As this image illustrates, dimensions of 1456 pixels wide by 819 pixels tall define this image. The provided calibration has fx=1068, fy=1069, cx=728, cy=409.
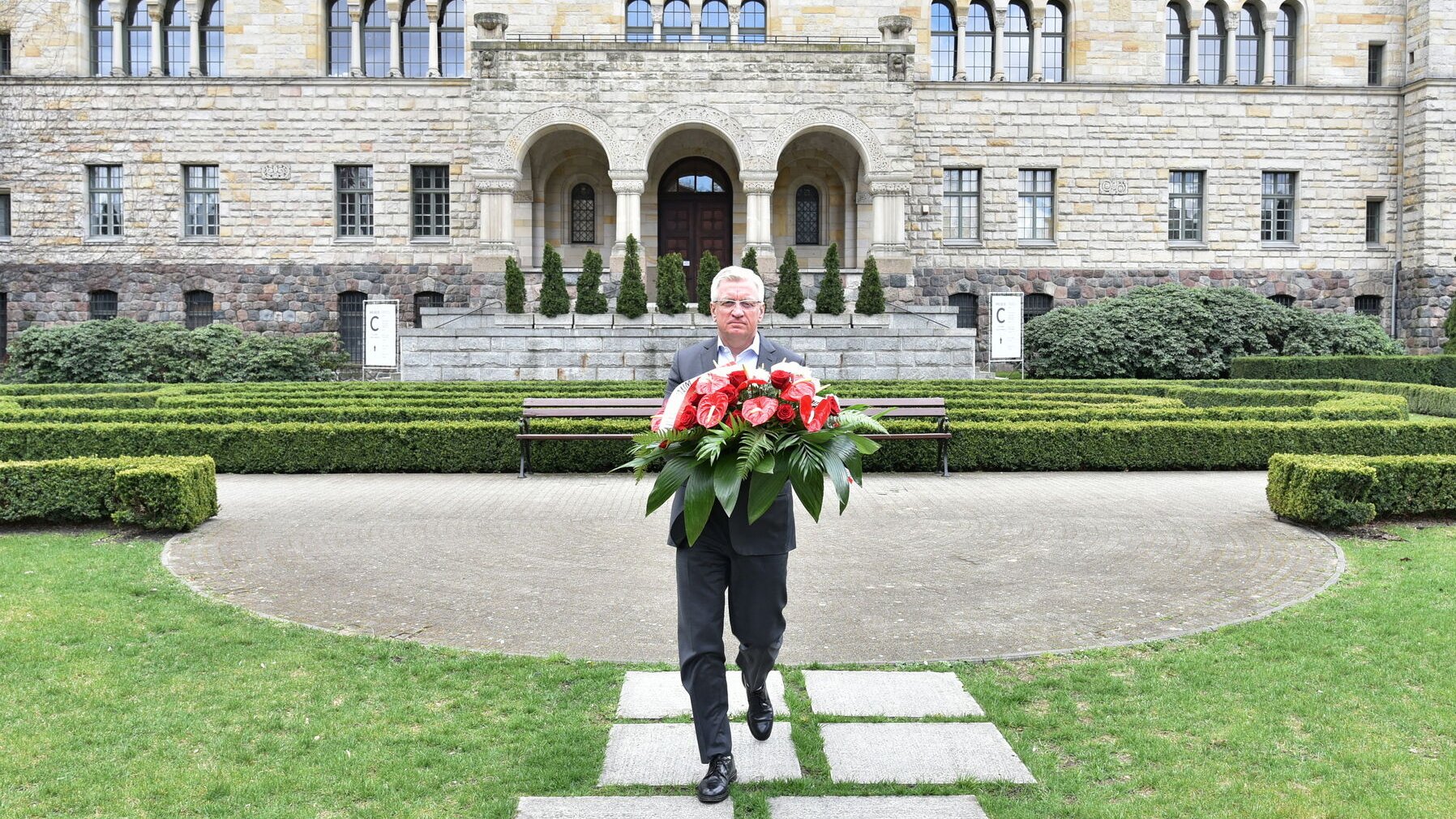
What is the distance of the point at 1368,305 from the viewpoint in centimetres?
3173

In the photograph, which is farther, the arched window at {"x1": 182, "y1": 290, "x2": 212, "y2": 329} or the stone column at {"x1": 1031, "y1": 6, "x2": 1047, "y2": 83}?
the stone column at {"x1": 1031, "y1": 6, "x2": 1047, "y2": 83}

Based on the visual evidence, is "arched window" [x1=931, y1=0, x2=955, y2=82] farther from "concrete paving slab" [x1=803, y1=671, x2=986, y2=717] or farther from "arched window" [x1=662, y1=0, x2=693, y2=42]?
"concrete paving slab" [x1=803, y1=671, x2=986, y2=717]

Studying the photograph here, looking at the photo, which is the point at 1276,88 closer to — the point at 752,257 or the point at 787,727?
the point at 752,257

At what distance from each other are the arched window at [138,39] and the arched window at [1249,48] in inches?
1255

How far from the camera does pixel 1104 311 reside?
25984mm

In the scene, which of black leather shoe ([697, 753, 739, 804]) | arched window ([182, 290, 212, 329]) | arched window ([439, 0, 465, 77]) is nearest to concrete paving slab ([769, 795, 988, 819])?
black leather shoe ([697, 753, 739, 804])

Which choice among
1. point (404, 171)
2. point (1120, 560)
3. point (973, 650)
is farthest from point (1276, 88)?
point (973, 650)

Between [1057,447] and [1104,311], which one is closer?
[1057,447]

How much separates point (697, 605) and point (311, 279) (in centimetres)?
2867

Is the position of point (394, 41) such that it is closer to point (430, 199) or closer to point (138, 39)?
point (430, 199)

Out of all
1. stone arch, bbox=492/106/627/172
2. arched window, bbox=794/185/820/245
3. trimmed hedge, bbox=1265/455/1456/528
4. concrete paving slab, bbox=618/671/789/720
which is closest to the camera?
concrete paving slab, bbox=618/671/789/720

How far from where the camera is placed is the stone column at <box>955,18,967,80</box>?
3080cm

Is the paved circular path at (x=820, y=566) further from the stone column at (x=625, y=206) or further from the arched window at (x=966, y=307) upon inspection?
the arched window at (x=966, y=307)

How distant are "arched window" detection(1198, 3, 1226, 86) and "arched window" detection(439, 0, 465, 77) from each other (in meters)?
21.5
